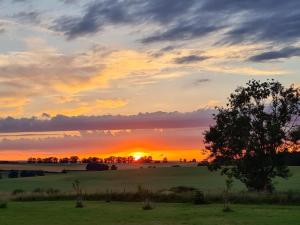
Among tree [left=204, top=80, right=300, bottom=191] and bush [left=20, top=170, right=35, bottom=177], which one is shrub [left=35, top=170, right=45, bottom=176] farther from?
tree [left=204, top=80, right=300, bottom=191]

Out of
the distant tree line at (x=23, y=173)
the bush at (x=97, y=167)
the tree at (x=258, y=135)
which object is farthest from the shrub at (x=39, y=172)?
the tree at (x=258, y=135)

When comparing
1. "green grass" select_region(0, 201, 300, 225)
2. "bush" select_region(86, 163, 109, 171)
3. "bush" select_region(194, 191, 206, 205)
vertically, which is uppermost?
"bush" select_region(86, 163, 109, 171)

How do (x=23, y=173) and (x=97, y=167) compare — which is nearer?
(x=23, y=173)

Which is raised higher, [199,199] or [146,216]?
[199,199]

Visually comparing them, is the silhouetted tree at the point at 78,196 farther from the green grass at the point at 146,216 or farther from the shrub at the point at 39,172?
the shrub at the point at 39,172

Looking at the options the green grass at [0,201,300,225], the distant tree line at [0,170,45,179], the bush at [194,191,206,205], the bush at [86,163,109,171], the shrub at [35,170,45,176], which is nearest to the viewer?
the green grass at [0,201,300,225]

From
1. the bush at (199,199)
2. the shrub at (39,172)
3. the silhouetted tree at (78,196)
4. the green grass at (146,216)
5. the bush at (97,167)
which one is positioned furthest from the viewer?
the bush at (97,167)

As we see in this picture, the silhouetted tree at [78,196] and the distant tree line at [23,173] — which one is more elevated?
the distant tree line at [23,173]

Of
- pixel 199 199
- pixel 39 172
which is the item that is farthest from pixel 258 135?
pixel 39 172

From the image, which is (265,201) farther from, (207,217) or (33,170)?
(33,170)

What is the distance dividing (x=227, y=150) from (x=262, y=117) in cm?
614

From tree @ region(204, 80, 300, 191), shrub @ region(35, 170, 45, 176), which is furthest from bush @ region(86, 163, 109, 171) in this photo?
tree @ region(204, 80, 300, 191)

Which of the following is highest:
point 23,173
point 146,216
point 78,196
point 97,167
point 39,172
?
point 97,167

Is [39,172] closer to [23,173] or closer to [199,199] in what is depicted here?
[23,173]
